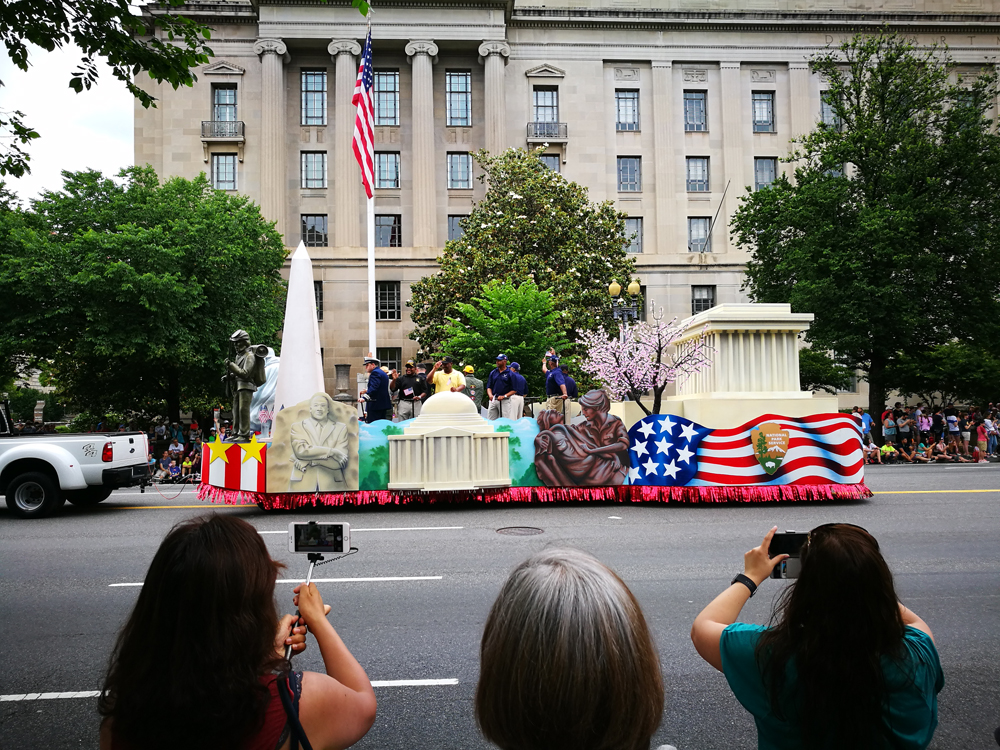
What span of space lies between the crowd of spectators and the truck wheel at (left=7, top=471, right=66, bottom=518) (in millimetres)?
22057

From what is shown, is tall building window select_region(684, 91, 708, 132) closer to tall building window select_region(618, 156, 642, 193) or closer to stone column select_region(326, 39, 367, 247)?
tall building window select_region(618, 156, 642, 193)

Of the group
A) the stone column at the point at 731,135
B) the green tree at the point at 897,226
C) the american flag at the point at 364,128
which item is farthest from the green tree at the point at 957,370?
the american flag at the point at 364,128

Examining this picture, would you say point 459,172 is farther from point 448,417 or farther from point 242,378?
point 448,417

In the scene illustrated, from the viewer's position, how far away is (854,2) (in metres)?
41.5

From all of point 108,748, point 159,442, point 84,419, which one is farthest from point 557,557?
point 84,419

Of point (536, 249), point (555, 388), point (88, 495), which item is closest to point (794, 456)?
point (555, 388)

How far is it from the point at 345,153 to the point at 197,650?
130 ft

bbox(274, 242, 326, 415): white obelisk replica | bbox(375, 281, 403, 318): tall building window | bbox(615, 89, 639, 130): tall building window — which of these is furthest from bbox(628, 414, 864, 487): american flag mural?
bbox(615, 89, 639, 130): tall building window

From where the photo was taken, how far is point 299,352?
13.6 m

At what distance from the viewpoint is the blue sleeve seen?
2238 mm

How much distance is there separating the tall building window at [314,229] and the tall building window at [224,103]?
22.4 ft

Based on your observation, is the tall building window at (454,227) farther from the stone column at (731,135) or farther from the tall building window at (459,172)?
the stone column at (731,135)

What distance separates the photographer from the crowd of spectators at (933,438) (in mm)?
23016

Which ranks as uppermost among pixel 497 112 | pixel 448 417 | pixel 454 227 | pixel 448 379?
pixel 497 112
